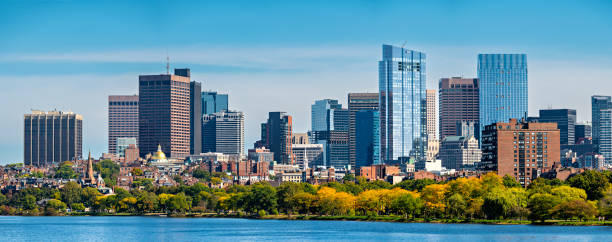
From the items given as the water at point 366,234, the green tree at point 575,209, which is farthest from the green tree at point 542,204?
the water at point 366,234

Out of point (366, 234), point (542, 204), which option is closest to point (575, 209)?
point (542, 204)

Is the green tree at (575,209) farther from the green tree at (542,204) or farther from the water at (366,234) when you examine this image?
the water at (366,234)

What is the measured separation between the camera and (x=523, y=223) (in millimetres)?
192750

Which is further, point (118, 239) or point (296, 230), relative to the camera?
point (296, 230)

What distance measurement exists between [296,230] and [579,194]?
47.7 meters

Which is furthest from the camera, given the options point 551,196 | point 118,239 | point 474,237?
point 551,196

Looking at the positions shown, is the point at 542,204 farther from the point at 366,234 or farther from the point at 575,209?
the point at 366,234

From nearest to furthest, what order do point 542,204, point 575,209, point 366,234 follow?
point 366,234 < point 575,209 < point 542,204

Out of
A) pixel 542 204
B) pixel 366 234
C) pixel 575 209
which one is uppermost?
pixel 542 204

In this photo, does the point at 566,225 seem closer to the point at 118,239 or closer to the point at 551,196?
the point at 551,196

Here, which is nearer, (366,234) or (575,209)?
(366,234)

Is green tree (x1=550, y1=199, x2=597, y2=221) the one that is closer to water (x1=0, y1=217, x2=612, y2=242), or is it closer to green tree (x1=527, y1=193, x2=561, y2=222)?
green tree (x1=527, y1=193, x2=561, y2=222)

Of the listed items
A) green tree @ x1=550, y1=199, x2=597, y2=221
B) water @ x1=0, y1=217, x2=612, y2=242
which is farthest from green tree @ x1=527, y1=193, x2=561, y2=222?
water @ x1=0, y1=217, x2=612, y2=242

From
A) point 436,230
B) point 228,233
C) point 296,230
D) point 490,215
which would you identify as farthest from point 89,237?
point 490,215
